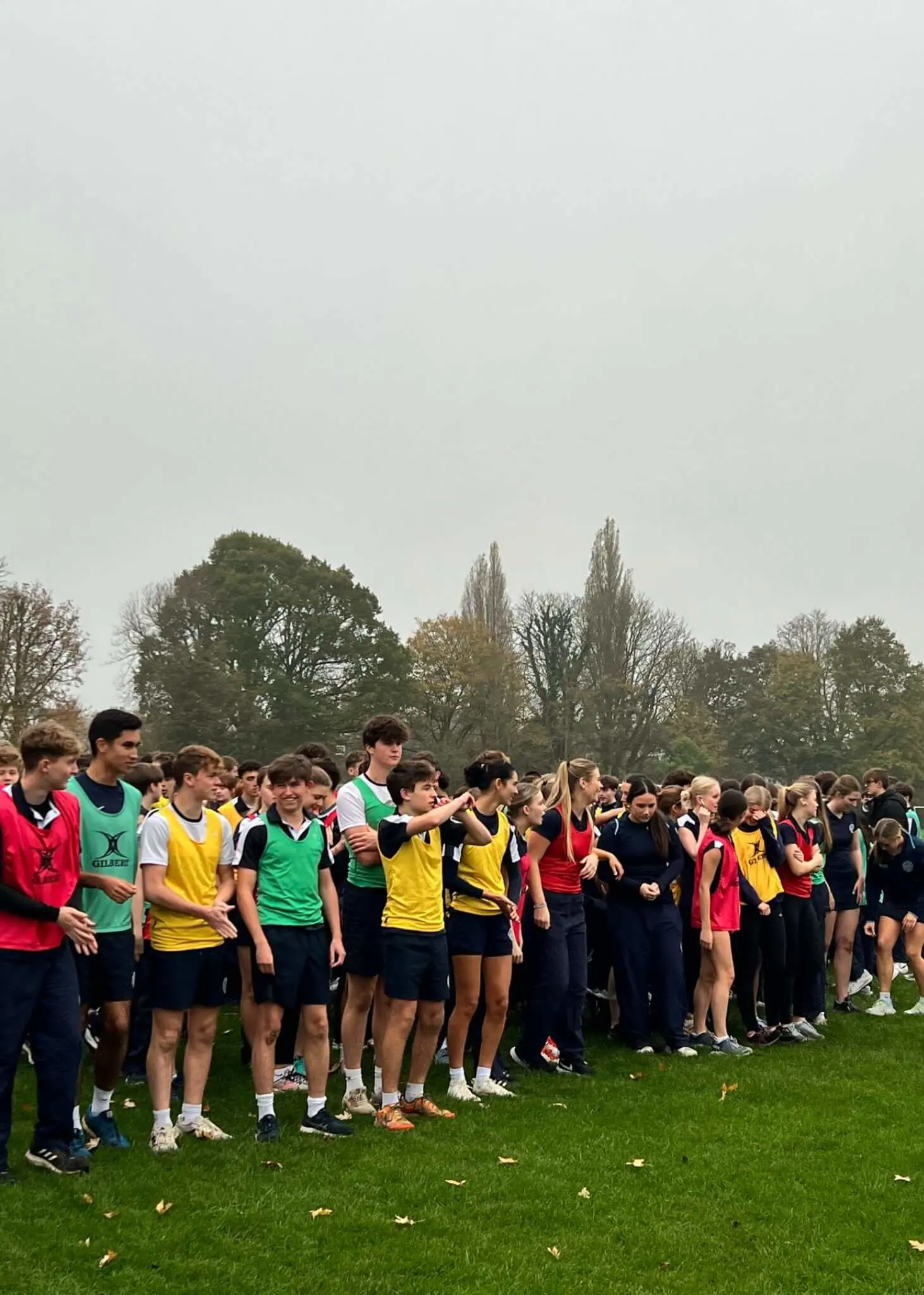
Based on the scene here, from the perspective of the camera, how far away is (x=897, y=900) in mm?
10992

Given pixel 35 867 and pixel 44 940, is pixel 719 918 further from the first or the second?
pixel 35 867

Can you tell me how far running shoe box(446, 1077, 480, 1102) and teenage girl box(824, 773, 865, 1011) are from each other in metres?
5.48

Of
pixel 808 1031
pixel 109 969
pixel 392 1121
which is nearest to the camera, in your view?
pixel 109 969

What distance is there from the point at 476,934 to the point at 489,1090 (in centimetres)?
116

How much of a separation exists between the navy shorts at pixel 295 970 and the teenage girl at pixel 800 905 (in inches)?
204

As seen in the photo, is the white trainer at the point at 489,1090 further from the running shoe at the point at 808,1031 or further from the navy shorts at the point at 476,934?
the running shoe at the point at 808,1031

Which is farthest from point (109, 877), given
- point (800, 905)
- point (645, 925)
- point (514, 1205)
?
point (800, 905)

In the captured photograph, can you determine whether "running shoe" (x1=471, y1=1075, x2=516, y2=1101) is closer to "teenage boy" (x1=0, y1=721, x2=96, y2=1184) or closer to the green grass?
the green grass

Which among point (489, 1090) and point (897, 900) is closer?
point (489, 1090)

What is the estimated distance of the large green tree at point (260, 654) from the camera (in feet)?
147

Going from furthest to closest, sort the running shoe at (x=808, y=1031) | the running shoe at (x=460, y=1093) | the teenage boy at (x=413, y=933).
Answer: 1. the running shoe at (x=808, y=1031)
2. the running shoe at (x=460, y=1093)
3. the teenage boy at (x=413, y=933)

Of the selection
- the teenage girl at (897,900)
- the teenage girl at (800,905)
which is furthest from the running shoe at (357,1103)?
the teenage girl at (897,900)

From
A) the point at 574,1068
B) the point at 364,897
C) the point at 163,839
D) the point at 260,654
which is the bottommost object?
the point at 574,1068

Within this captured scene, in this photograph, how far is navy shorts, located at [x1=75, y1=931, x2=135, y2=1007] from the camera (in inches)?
249
